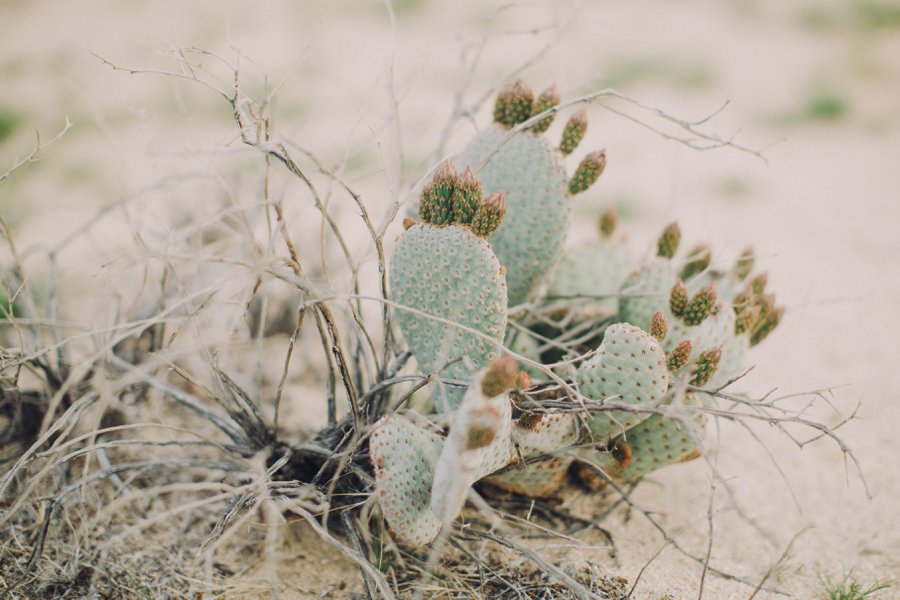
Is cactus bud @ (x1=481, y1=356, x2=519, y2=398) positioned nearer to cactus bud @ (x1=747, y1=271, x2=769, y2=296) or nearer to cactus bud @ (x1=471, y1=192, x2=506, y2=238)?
cactus bud @ (x1=471, y1=192, x2=506, y2=238)

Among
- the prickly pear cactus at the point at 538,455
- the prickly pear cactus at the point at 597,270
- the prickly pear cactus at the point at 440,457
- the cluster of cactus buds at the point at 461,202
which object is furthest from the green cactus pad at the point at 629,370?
the prickly pear cactus at the point at 597,270

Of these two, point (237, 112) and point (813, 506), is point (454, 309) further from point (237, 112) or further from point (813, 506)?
point (813, 506)

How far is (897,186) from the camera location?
3.33 metres

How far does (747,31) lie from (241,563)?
16.6 feet

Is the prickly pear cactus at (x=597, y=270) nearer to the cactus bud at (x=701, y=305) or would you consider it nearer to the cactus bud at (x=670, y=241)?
the cactus bud at (x=670, y=241)

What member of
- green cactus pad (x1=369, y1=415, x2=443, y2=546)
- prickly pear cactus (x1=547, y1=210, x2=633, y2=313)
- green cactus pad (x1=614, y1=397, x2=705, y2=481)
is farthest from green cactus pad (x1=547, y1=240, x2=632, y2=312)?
green cactus pad (x1=369, y1=415, x2=443, y2=546)

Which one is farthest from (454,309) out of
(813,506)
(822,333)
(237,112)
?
(822,333)

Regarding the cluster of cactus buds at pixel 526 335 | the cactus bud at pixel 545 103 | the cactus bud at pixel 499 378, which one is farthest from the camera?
the cactus bud at pixel 545 103

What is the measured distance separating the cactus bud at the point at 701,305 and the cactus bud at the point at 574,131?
0.42 meters

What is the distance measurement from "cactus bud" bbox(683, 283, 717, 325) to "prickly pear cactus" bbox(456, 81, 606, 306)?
1.08ft

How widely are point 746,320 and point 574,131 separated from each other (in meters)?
0.55

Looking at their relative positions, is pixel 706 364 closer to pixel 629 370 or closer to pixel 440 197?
pixel 629 370

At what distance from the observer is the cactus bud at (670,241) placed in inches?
60.7

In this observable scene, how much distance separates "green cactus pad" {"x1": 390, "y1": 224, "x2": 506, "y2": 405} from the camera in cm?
122
